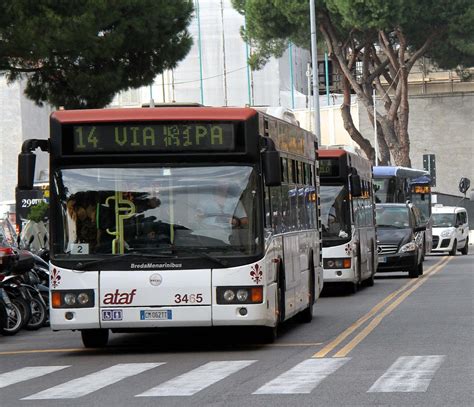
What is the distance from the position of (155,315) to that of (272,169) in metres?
2.03

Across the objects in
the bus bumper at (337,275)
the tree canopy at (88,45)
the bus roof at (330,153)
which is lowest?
the bus bumper at (337,275)

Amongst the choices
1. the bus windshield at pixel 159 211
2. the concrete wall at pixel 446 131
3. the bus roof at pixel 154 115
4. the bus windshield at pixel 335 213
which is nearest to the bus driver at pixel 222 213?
the bus windshield at pixel 159 211

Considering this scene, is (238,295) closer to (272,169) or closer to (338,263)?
(272,169)

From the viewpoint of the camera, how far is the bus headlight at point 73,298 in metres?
15.6

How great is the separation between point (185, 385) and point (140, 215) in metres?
3.75

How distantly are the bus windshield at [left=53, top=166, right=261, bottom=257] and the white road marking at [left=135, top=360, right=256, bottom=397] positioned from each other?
65.2 inches

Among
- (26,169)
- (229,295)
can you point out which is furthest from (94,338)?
(26,169)

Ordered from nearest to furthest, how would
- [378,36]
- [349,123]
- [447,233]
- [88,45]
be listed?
[88,45] → [447,233] → [349,123] → [378,36]

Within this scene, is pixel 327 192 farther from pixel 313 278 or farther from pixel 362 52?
pixel 362 52

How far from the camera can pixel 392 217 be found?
119 ft

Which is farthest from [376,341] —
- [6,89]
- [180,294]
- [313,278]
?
[6,89]

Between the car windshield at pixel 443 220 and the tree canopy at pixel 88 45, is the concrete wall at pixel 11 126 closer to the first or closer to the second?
the car windshield at pixel 443 220

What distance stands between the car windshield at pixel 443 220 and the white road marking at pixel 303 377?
4023 centimetres

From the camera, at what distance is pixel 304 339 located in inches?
681
